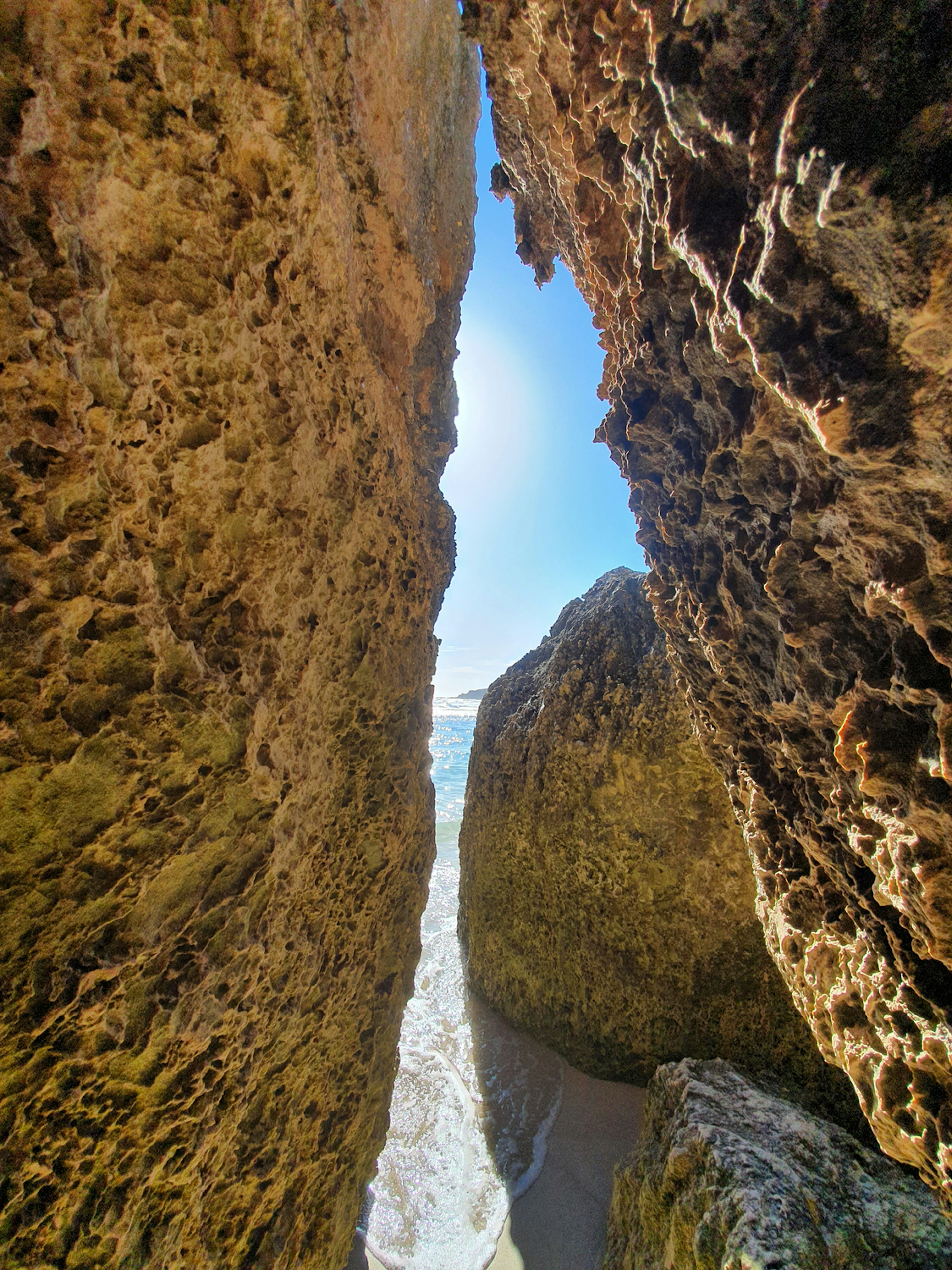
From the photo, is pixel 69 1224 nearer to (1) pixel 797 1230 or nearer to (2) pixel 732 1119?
(1) pixel 797 1230

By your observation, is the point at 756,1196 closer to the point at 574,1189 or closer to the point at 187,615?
the point at 574,1189

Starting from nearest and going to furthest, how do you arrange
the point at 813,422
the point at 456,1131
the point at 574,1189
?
the point at 813,422 → the point at 574,1189 → the point at 456,1131

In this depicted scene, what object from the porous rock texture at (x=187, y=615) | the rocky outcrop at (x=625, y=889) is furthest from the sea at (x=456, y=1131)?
the porous rock texture at (x=187, y=615)

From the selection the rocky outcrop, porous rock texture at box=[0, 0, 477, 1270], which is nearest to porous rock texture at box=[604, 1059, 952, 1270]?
the rocky outcrop

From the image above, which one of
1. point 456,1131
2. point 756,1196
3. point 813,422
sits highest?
point 813,422

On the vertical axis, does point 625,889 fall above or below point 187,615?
below

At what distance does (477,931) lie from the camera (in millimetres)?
5293

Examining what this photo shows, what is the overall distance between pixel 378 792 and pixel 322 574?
1103 millimetres

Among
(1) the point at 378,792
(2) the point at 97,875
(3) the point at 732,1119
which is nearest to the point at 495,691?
(1) the point at 378,792

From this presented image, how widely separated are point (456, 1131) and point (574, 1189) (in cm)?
102

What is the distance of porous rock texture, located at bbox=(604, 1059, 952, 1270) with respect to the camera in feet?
6.69

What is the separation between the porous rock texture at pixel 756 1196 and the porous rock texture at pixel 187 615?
1515 mm

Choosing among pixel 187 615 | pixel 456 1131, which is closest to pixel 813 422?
pixel 187 615

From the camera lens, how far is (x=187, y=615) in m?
1.54
